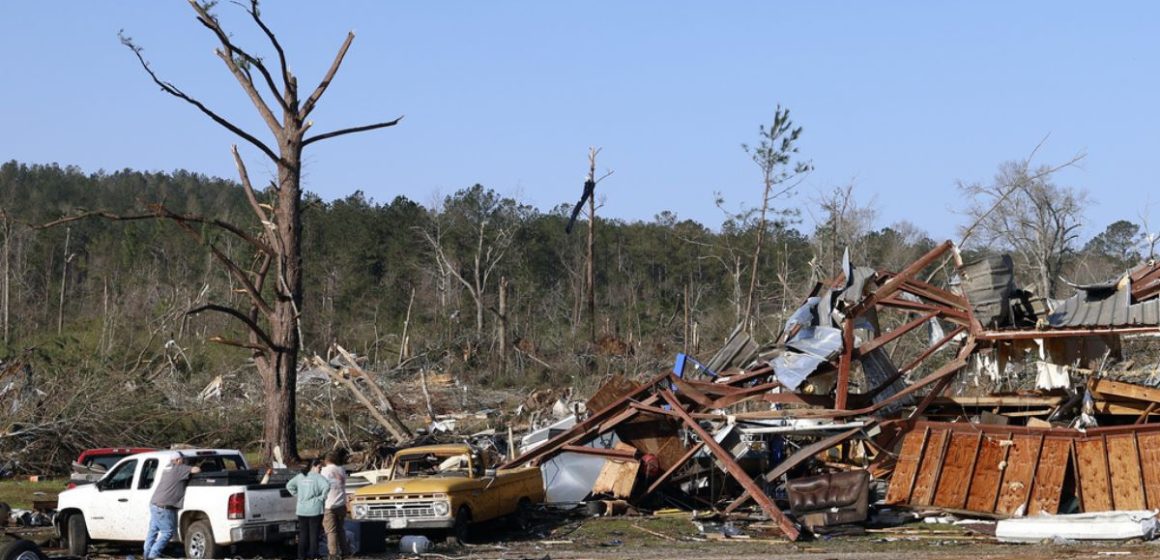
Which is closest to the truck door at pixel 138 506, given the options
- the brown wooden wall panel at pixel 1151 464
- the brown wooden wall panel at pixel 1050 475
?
the brown wooden wall panel at pixel 1050 475

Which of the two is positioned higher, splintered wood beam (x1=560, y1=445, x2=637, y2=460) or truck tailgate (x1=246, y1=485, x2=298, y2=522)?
splintered wood beam (x1=560, y1=445, x2=637, y2=460)

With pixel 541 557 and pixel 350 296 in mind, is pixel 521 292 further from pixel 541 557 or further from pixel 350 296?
pixel 541 557

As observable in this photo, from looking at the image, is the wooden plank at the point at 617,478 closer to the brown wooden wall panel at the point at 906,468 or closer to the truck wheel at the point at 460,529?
the truck wheel at the point at 460,529

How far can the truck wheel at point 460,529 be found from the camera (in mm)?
16859

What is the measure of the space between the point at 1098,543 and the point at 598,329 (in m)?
43.8

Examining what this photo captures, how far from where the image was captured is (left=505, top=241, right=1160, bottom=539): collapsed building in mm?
18125

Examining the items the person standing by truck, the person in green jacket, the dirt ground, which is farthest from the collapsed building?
the person in green jacket

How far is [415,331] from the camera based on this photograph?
5034 cm

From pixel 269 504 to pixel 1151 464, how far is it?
38.9 feet

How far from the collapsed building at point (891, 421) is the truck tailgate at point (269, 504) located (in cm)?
608

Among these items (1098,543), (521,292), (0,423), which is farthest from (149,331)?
(1098,543)

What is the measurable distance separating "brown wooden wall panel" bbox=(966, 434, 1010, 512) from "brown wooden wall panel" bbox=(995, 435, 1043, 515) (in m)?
0.10

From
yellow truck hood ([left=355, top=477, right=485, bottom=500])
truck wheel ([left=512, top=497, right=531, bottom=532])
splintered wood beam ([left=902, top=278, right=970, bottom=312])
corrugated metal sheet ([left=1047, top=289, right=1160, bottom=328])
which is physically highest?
splintered wood beam ([left=902, top=278, right=970, bottom=312])

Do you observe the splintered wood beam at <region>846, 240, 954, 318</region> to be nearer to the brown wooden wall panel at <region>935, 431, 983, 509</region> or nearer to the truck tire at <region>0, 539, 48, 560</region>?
the brown wooden wall panel at <region>935, 431, 983, 509</region>
